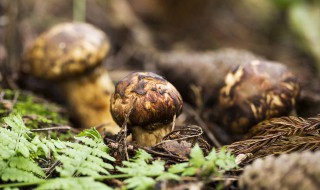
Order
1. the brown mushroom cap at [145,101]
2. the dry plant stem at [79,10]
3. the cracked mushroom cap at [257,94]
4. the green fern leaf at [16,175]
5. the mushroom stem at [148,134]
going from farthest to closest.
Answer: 1. the dry plant stem at [79,10]
2. the cracked mushroom cap at [257,94]
3. the mushroom stem at [148,134]
4. the brown mushroom cap at [145,101]
5. the green fern leaf at [16,175]

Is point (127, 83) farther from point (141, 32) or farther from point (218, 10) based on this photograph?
point (218, 10)

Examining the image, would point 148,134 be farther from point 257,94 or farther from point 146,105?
point 257,94

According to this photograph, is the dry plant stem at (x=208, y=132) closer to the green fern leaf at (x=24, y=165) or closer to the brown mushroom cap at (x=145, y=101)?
the brown mushroom cap at (x=145, y=101)

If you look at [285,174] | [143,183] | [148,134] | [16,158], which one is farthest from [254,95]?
[16,158]

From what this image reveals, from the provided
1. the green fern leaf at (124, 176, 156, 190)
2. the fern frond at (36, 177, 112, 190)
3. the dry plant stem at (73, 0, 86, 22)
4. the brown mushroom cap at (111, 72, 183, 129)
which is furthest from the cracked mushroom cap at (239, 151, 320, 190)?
the dry plant stem at (73, 0, 86, 22)

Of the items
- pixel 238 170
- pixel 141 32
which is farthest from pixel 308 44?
pixel 238 170

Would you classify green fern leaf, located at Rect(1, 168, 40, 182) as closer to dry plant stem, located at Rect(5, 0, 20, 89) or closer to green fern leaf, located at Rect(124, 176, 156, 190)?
green fern leaf, located at Rect(124, 176, 156, 190)

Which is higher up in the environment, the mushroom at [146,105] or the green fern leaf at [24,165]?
the mushroom at [146,105]

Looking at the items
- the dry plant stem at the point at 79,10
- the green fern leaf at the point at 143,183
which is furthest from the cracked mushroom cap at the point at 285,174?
the dry plant stem at the point at 79,10
